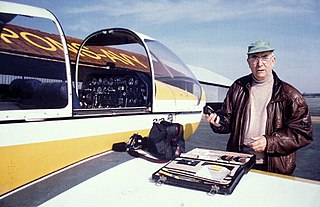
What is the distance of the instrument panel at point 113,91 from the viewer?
3713 millimetres

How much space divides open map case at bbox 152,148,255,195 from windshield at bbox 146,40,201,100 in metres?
1.82

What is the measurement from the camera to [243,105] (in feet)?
7.48

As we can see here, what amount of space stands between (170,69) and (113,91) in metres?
0.88

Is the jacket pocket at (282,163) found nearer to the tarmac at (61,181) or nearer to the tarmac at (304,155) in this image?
the tarmac at (61,181)

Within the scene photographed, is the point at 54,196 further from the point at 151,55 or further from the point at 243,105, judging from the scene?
the point at 151,55

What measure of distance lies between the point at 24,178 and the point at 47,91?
621mm

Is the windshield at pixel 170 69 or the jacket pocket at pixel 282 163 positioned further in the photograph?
the windshield at pixel 170 69

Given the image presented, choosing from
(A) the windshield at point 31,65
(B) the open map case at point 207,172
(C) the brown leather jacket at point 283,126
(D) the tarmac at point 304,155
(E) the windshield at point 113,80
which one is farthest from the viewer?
(D) the tarmac at point 304,155

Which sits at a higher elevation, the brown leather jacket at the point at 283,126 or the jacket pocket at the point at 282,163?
the brown leather jacket at the point at 283,126

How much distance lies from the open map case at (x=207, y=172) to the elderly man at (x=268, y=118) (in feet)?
1.20

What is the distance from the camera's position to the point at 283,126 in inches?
83.1

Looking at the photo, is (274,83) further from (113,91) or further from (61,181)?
(113,91)

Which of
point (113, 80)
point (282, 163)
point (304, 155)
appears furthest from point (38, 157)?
point (304, 155)

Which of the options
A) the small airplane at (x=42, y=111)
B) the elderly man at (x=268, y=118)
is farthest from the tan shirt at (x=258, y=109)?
the small airplane at (x=42, y=111)
